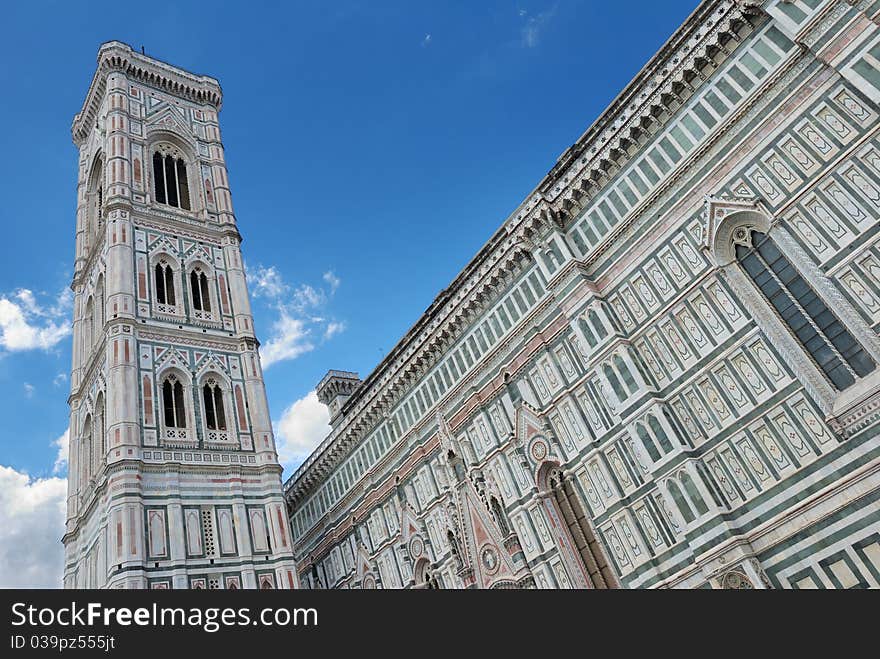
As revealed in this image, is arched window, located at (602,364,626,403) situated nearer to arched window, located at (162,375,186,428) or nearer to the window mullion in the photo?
the window mullion

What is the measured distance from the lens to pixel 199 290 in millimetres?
28422

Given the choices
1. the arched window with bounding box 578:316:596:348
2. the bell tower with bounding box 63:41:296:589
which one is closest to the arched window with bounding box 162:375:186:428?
the bell tower with bounding box 63:41:296:589

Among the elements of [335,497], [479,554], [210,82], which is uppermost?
[210,82]

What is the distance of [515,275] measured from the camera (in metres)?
20.5

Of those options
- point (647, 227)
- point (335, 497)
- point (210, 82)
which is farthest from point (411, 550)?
point (210, 82)

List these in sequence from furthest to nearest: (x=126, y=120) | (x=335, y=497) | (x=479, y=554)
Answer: (x=126, y=120)
(x=335, y=497)
(x=479, y=554)

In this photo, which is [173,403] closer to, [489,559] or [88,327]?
[88,327]

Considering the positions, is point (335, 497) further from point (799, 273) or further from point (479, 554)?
point (799, 273)

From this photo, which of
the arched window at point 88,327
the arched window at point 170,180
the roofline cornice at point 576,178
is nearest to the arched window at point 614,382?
the roofline cornice at point 576,178

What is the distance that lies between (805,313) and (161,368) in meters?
20.9

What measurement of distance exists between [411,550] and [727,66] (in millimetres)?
16903

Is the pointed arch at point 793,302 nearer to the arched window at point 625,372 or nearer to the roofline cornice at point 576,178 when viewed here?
the arched window at point 625,372

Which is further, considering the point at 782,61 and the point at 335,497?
the point at 335,497

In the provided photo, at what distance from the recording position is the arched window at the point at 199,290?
28.1m
